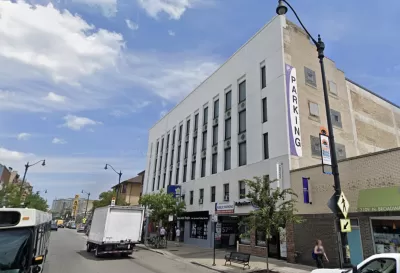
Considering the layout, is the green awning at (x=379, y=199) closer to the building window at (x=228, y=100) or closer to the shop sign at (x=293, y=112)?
the shop sign at (x=293, y=112)

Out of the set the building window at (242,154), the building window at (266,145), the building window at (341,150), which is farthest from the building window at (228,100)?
the building window at (341,150)

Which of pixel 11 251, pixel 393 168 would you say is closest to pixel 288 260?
pixel 393 168

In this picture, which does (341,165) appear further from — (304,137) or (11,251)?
(11,251)

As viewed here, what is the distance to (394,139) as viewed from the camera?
28922 mm

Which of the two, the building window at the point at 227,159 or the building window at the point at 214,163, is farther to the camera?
the building window at the point at 214,163

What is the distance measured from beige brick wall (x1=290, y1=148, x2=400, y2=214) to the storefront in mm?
11633

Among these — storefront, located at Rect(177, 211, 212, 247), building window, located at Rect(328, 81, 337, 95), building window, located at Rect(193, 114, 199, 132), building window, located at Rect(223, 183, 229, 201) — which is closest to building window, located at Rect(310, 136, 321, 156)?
building window, located at Rect(328, 81, 337, 95)

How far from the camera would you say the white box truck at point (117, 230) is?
16906mm

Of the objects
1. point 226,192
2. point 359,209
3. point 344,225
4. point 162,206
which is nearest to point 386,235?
point 359,209

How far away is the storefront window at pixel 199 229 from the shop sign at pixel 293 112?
1272 cm

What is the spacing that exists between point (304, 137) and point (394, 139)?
15.5m

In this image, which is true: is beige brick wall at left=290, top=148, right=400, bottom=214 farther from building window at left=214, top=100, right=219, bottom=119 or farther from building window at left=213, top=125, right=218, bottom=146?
building window at left=214, top=100, right=219, bottom=119

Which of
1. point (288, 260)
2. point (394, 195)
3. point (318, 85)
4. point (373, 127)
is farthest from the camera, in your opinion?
point (373, 127)

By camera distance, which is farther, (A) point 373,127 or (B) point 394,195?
(A) point 373,127
